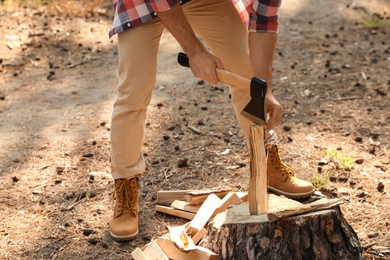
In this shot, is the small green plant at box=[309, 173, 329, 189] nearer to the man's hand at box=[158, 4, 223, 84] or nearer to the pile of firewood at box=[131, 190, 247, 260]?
the pile of firewood at box=[131, 190, 247, 260]

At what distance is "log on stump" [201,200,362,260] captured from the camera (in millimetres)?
3111

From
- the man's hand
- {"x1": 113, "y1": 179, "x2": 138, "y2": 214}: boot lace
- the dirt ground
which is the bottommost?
the dirt ground

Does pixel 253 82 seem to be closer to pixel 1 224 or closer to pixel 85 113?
pixel 1 224

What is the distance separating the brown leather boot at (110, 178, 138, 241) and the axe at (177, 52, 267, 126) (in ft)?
3.45

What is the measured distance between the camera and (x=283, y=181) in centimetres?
431

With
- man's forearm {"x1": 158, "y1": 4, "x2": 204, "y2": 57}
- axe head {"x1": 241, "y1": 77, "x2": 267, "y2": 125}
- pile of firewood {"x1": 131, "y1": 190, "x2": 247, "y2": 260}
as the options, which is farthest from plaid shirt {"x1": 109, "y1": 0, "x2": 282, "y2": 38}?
pile of firewood {"x1": 131, "y1": 190, "x2": 247, "y2": 260}

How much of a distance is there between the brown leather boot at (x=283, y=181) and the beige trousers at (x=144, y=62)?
0.56m

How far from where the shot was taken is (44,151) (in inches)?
204

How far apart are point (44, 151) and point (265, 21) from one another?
2.46m

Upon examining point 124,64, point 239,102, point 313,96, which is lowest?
point 313,96

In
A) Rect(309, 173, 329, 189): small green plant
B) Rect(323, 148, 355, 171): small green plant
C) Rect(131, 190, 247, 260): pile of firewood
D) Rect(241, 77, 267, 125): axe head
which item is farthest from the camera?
Rect(323, 148, 355, 171): small green plant

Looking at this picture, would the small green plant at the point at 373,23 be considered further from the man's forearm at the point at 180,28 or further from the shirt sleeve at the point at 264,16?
the man's forearm at the point at 180,28

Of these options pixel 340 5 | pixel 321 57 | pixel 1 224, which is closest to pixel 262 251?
pixel 1 224

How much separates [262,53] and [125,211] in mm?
1329
